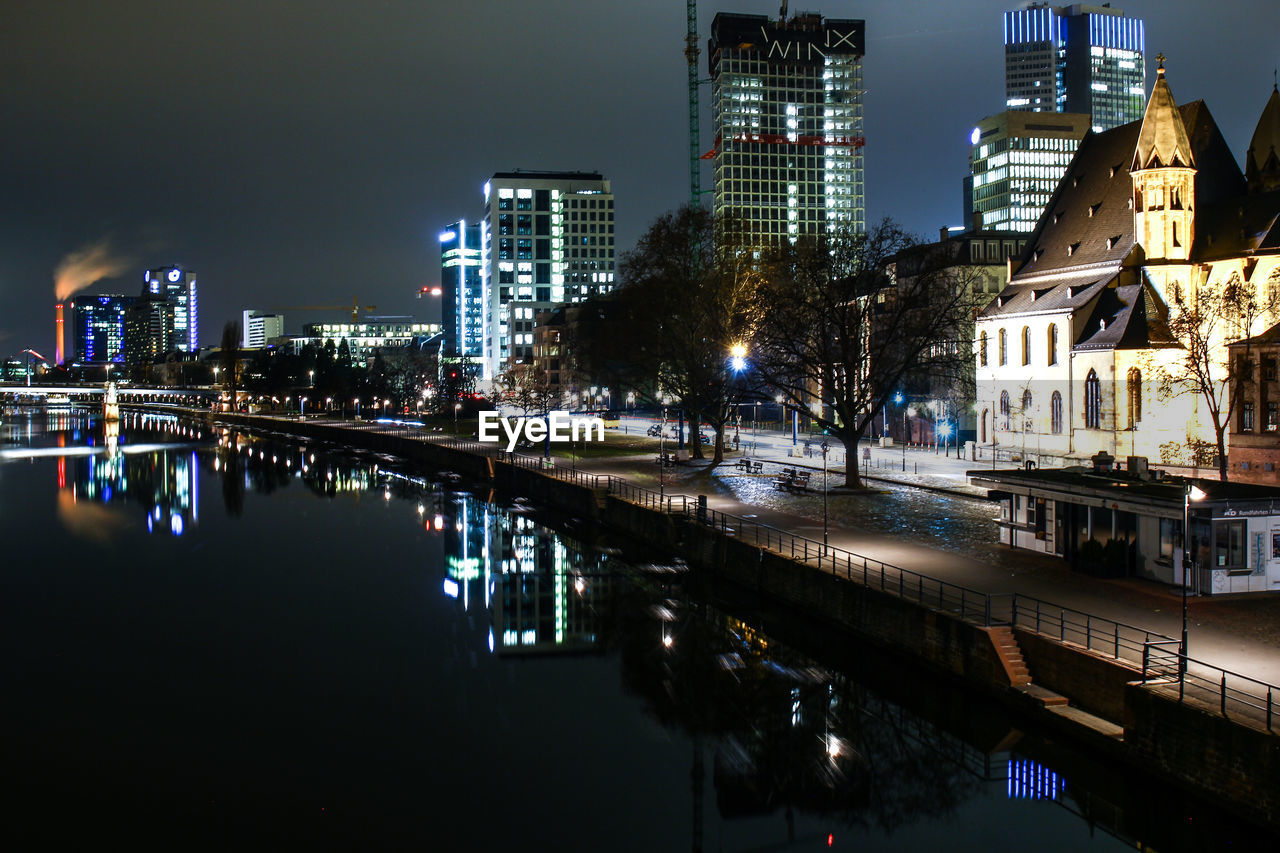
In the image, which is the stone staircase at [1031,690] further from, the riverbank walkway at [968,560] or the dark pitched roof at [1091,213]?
the dark pitched roof at [1091,213]

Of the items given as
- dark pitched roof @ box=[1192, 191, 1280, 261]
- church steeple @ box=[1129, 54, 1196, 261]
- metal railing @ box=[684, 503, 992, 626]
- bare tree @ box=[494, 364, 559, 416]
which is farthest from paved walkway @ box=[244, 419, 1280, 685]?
bare tree @ box=[494, 364, 559, 416]

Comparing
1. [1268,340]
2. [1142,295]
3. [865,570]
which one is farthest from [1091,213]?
[865,570]

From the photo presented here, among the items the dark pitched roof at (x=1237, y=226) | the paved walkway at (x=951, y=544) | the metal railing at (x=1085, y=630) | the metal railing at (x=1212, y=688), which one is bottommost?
the metal railing at (x=1212, y=688)

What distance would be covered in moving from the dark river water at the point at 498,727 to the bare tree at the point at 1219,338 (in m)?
22.0

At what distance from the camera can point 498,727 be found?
25844mm

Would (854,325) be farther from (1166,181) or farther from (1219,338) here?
(1166,181)

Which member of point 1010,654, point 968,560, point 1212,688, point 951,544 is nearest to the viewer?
point 1212,688

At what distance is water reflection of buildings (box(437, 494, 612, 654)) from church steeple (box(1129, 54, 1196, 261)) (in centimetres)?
4207

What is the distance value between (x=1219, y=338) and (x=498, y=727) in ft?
179

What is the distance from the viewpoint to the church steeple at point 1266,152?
6919cm

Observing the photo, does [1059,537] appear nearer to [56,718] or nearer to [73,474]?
[56,718]

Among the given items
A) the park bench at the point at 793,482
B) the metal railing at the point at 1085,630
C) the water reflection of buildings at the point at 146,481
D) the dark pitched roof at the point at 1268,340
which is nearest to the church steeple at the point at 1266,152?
the dark pitched roof at the point at 1268,340

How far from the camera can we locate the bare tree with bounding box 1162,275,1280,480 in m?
46.0

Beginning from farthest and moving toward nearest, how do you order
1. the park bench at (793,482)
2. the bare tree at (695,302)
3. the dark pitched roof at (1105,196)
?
the dark pitched roof at (1105,196) < the bare tree at (695,302) < the park bench at (793,482)
